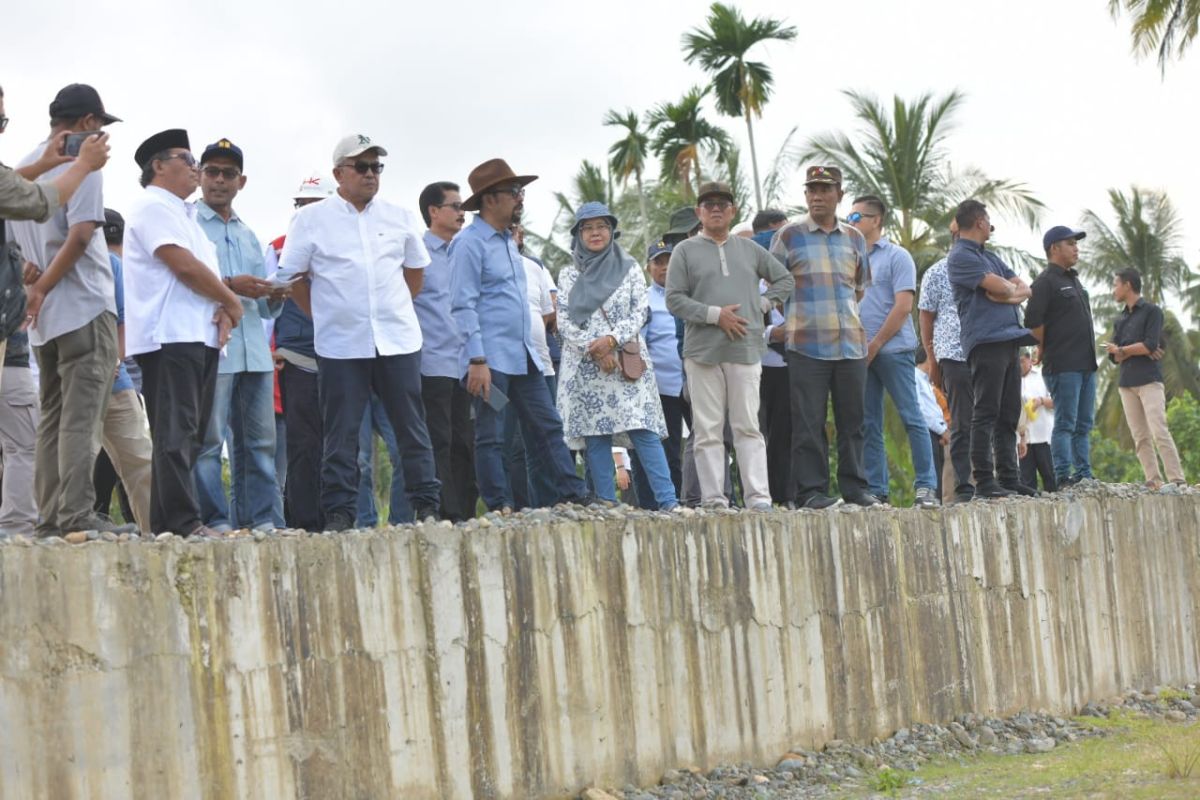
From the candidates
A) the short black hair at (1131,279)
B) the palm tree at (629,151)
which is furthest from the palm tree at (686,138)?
the short black hair at (1131,279)

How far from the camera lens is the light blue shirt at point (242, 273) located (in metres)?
7.76

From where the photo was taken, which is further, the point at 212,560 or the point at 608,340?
the point at 608,340

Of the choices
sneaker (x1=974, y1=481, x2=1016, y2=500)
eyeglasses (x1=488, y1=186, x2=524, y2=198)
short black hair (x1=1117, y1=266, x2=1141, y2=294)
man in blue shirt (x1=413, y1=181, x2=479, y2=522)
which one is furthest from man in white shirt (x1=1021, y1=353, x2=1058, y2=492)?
man in blue shirt (x1=413, y1=181, x2=479, y2=522)

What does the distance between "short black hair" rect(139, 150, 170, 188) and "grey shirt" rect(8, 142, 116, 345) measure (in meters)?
0.48

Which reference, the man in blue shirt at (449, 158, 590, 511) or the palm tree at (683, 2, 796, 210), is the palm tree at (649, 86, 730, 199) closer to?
the palm tree at (683, 2, 796, 210)

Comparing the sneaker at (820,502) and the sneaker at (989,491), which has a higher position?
the sneaker at (820,502)

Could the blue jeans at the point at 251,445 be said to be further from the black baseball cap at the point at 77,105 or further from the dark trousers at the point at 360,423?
the black baseball cap at the point at 77,105

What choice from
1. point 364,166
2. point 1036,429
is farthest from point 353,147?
point 1036,429

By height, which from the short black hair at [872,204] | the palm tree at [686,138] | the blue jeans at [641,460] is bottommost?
the blue jeans at [641,460]

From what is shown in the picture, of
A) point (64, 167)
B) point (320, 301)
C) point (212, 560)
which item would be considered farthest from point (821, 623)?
point (64, 167)

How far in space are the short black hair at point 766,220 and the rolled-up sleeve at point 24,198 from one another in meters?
5.48

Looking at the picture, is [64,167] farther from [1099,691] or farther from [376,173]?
[1099,691]

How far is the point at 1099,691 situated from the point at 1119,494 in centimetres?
150

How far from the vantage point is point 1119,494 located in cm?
1223
